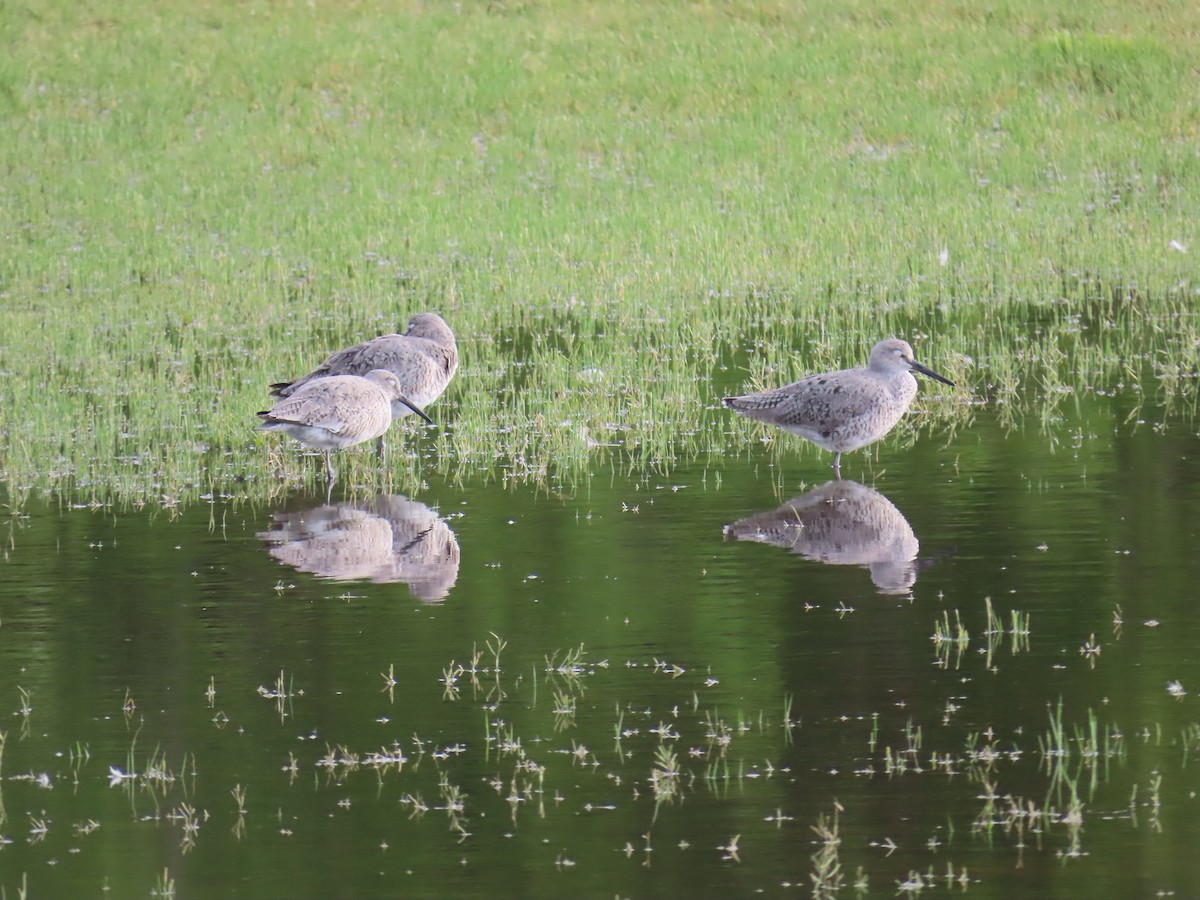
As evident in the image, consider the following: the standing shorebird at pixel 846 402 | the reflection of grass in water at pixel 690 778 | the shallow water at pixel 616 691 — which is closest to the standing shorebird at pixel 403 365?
the shallow water at pixel 616 691

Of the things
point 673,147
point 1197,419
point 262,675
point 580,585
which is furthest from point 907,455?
point 673,147

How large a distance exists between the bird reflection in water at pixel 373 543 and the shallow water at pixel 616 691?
0.04 meters

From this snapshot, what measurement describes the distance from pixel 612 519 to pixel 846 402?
80.7 inches

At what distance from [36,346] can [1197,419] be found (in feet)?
39.3

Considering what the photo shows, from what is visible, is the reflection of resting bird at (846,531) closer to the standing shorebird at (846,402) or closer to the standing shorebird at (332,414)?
the standing shorebird at (846,402)

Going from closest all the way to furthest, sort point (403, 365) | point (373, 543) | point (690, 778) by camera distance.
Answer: point (690, 778)
point (373, 543)
point (403, 365)

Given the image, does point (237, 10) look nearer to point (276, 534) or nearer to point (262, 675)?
point (276, 534)

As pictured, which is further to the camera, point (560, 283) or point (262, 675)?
point (560, 283)

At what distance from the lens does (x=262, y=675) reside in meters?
9.70

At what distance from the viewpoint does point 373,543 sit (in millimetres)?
12516

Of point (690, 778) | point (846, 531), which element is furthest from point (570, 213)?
point (690, 778)

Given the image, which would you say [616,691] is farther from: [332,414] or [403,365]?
[403,365]

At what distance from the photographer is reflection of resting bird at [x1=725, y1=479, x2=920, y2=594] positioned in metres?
11.5

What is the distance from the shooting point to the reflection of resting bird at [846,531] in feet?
37.7
